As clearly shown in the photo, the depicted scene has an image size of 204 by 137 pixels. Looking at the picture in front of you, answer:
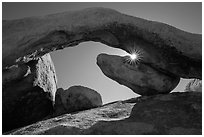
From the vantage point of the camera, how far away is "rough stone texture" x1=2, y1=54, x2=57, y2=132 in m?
10.3

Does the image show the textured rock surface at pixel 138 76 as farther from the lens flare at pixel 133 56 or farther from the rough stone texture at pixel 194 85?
the rough stone texture at pixel 194 85

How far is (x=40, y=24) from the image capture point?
30.3 ft

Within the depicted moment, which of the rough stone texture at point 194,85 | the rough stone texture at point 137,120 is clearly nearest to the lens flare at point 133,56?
the rough stone texture at point 137,120

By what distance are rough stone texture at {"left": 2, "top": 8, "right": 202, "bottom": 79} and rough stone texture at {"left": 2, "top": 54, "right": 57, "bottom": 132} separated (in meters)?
1.13

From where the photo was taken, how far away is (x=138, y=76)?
1017 centimetres

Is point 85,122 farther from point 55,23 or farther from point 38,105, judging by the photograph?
point 38,105

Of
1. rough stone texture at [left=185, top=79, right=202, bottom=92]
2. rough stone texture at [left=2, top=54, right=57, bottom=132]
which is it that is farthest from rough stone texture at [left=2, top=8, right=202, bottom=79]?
rough stone texture at [left=185, top=79, right=202, bottom=92]

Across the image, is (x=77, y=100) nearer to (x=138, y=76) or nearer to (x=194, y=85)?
(x=138, y=76)

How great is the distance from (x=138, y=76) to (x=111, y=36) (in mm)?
1949

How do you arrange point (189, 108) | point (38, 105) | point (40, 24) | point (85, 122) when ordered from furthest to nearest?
point (38, 105) → point (40, 24) → point (189, 108) → point (85, 122)

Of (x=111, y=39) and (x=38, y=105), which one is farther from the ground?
(x=111, y=39)

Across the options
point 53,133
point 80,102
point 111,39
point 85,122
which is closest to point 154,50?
point 111,39

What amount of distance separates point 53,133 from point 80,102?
3.20 metres

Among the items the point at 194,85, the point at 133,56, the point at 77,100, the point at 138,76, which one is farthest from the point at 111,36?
the point at 194,85
